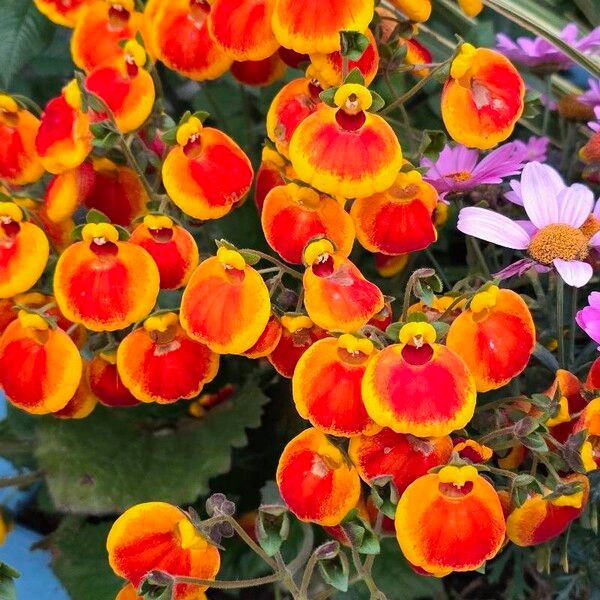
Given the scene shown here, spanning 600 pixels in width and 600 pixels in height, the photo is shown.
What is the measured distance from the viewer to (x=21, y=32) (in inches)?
28.7

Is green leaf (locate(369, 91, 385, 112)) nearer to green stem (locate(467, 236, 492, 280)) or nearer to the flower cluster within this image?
the flower cluster

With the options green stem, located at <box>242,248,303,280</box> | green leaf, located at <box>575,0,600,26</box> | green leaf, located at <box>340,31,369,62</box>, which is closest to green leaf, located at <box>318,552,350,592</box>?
green stem, located at <box>242,248,303,280</box>

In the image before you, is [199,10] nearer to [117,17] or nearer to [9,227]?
[117,17]

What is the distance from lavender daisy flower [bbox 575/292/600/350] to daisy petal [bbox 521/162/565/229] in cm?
7

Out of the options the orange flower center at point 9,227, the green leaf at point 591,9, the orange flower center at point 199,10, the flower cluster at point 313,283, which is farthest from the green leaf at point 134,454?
the green leaf at point 591,9

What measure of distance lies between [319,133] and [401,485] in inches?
7.3

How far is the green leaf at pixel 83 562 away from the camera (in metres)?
0.69

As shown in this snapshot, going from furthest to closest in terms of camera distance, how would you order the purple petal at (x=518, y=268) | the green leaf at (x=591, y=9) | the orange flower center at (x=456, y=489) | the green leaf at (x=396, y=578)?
the green leaf at (x=591, y=9) < the green leaf at (x=396, y=578) < the purple petal at (x=518, y=268) < the orange flower center at (x=456, y=489)

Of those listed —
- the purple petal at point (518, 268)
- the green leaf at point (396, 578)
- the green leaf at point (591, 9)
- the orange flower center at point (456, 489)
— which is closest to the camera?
the orange flower center at point (456, 489)

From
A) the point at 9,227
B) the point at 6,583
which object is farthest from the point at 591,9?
the point at 6,583

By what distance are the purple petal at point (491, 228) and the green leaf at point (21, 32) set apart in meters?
0.39

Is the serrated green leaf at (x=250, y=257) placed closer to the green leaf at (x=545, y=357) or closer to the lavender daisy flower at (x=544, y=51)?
the green leaf at (x=545, y=357)

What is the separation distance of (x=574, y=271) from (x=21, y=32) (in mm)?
489

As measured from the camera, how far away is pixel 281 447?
735 mm
